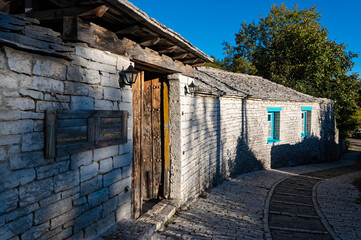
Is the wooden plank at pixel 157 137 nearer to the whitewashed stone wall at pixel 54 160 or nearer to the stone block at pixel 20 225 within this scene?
the whitewashed stone wall at pixel 54 160

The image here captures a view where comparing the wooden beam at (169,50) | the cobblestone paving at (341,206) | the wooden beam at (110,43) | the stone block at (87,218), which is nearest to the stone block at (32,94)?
the wooden beam at (110,43)

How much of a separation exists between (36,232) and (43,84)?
1.51m

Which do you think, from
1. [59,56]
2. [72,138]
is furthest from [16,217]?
[59,56]

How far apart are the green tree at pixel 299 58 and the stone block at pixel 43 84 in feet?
64.2

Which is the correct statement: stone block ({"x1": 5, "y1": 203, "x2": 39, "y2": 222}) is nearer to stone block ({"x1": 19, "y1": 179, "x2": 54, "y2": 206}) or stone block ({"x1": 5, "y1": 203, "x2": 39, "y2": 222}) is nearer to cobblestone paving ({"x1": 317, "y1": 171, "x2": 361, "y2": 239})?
stone block ({"x1": 19, "y1": 179, "x2": 54, "y2": 206})

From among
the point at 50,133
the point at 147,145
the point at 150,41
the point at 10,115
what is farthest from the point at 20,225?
the point at 147,145

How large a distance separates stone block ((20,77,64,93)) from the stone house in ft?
0.03

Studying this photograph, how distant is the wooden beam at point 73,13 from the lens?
2.96 meters

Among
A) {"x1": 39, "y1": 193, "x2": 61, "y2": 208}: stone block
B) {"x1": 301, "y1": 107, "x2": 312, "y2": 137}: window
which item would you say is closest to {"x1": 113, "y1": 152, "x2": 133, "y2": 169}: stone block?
{"x1": 39, "y1": 193, "x2": 61, "y2": 208}: stone block

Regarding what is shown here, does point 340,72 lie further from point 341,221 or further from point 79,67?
point 79,67

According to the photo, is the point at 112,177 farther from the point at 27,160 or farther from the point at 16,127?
the point at 16,127

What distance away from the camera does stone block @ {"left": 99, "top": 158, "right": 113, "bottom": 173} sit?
3.44m

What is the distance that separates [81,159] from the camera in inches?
122

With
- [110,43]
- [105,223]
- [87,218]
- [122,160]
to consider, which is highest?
[110,43]
